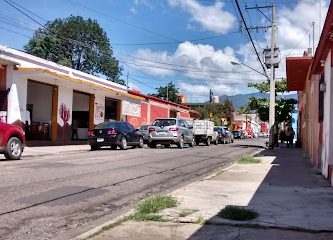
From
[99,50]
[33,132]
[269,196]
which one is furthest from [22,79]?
[99,50]

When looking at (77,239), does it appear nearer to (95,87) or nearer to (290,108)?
(95,87)

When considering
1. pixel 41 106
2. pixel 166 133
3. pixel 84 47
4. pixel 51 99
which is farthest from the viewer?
pixel 84 47

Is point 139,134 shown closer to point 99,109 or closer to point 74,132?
point 74,132

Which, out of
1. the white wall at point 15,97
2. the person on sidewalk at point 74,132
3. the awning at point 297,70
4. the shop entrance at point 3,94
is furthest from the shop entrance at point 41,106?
the awning at point 297,70

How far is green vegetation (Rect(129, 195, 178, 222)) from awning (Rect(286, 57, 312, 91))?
14.7 m

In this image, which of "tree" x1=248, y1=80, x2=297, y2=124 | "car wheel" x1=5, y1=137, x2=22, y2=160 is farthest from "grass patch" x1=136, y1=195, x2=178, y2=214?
"tree" x1=248, y1=80, x2=297, y2=124

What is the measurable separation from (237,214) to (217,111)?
→ 86927mm

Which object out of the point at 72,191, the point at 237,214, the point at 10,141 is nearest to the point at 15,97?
the point at 10,141

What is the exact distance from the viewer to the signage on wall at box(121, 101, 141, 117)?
38.7m

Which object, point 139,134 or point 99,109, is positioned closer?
point 139,134

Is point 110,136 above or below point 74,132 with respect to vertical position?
below

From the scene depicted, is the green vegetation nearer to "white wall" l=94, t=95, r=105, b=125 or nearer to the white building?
the white building

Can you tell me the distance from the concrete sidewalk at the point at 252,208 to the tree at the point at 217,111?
73175 mm

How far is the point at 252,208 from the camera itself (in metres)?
8.27
